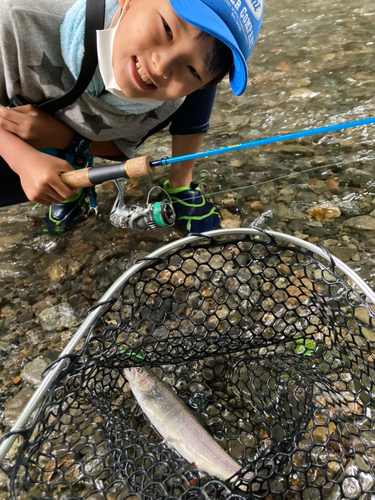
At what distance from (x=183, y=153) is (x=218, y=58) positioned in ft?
2.59

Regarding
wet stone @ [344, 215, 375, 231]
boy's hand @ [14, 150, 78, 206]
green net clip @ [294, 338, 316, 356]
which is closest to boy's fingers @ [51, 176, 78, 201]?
boy's hand @ [14, 150, 78, 206]

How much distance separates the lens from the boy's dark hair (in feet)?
2.94

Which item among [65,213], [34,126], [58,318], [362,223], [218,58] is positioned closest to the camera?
[218,58]

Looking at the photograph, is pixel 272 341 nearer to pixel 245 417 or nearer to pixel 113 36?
pixel 245 417

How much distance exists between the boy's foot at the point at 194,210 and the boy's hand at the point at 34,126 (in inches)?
22.5

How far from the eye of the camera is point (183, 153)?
5.64 feet

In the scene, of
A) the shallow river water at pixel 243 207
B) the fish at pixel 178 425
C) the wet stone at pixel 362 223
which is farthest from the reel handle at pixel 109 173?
the wet stone at pixel 362 223

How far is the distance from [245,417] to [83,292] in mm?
797

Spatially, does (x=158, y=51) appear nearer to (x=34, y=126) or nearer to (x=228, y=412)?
(x=34, y=126)

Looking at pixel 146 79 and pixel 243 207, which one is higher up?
pixel 146 79

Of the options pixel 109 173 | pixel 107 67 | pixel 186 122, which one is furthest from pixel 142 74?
pixel 186 122

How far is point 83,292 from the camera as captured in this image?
57.2 inches

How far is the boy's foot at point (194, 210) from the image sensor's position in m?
1.61

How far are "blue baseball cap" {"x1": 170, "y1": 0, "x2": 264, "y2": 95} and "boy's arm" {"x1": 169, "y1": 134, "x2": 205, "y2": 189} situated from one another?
2.20ft
